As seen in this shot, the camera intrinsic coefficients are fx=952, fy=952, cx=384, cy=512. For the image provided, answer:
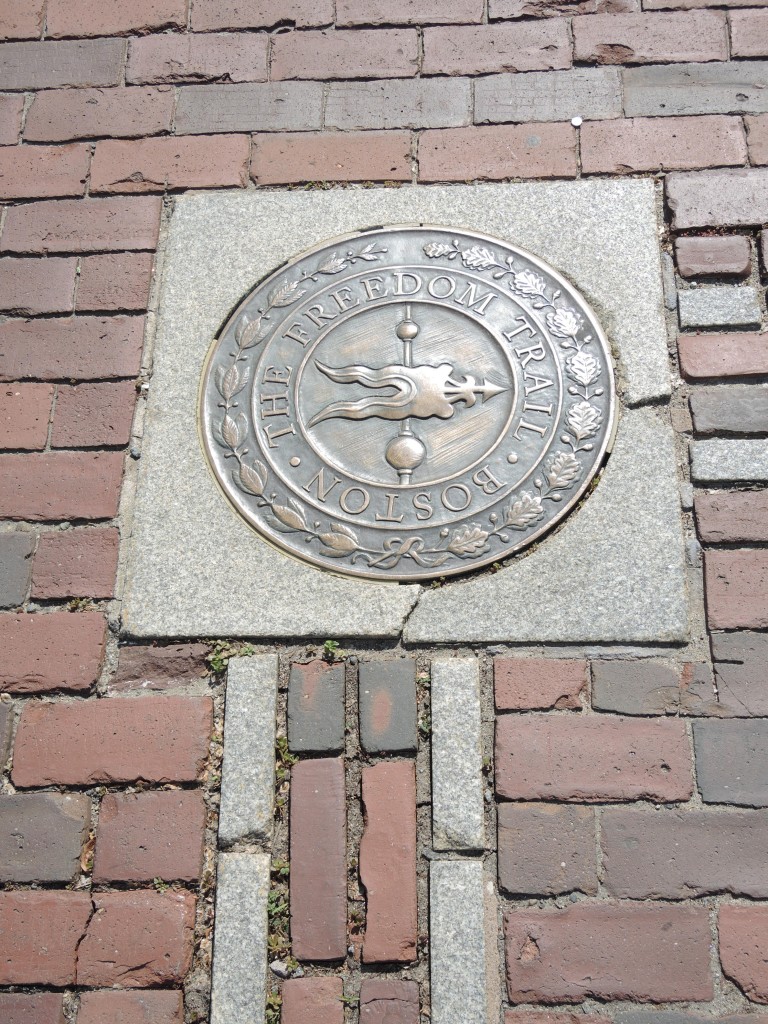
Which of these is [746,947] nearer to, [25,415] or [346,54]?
[25,415]

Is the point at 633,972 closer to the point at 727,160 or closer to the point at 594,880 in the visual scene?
the point at 594,880

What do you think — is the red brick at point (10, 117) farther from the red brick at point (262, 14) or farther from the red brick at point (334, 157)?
the red brick at point (334, 157)

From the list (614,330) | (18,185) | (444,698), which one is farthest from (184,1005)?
(18,185)

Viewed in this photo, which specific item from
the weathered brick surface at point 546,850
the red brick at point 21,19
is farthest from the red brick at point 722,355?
the red brick at point 21,19

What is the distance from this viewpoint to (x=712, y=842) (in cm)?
175

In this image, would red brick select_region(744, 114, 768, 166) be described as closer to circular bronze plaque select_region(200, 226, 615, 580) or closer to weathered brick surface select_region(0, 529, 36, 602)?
circular bronze plaque select_region(200, 226, 615, 580)

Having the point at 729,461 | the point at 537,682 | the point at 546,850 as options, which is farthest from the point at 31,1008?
the point at 729,461

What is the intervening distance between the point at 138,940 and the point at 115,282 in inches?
58.8

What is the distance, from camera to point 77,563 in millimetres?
2057

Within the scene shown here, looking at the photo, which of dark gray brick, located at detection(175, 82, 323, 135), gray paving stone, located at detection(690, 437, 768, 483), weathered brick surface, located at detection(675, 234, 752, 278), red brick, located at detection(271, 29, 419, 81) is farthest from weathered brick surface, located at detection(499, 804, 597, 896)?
red brick, located at detection(271, 29, 419, 81)

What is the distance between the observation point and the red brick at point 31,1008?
171 cm

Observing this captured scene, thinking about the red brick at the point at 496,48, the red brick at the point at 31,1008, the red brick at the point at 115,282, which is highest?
the red brick at the point at 496,48

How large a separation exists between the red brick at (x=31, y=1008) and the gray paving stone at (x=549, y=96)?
2226 millimetres

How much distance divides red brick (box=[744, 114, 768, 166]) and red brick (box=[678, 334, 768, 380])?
533mm
